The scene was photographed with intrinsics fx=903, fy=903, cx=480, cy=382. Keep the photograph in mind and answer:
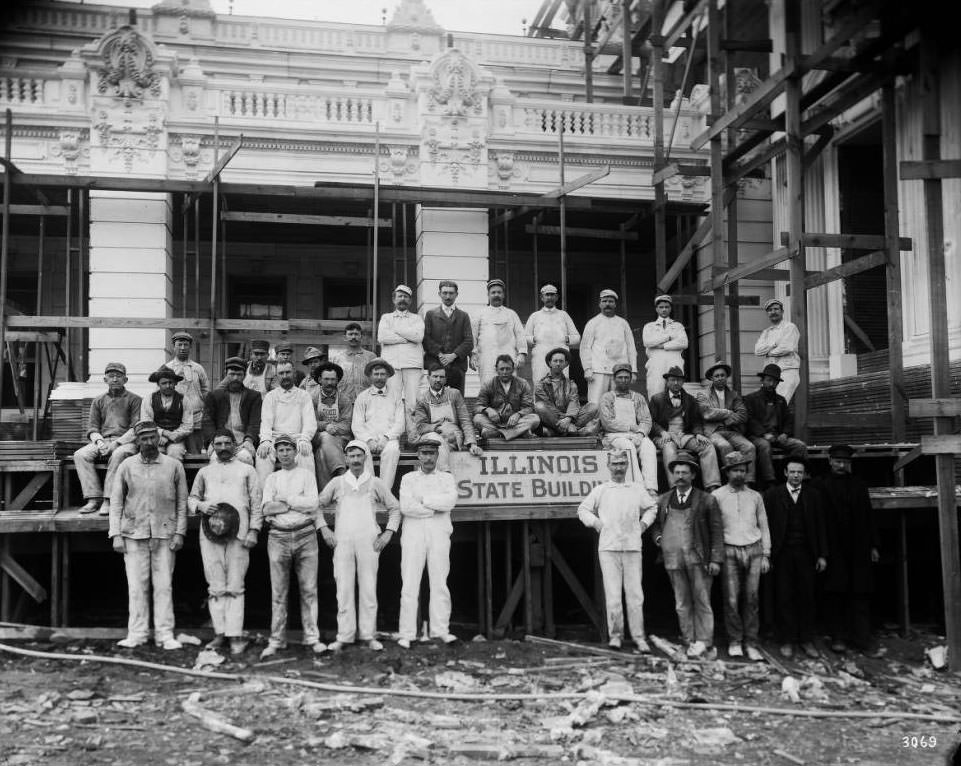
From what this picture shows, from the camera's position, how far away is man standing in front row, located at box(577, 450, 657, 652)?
381 inches

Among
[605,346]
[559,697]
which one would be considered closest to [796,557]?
[559,697]

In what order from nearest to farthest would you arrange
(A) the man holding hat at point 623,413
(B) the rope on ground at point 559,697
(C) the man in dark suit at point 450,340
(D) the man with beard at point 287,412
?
(B) the rope on ground at point 559,697 → (D) the man with beard at point 287,412 → (A) the man holding hat at point 623,413 → (C) the man in dark suit at point 450,340

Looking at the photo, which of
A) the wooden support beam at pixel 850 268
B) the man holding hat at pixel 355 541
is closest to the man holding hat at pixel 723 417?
the wooden support beam at pixel 850 268

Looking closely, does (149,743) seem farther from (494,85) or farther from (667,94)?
(667,94)

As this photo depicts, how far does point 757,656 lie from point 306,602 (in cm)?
480

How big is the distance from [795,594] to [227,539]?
20.3 ft

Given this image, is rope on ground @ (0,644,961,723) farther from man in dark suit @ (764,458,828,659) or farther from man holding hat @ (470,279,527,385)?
man holding hat @ (470,279,527,385)

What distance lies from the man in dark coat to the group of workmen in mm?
25

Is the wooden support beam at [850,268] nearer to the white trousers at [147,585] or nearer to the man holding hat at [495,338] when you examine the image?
the man holding hat at [495,338]

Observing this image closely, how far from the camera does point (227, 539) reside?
9359 millimetres

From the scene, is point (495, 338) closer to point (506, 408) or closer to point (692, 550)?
point (506, 408)

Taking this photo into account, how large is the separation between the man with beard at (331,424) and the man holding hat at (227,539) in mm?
1043

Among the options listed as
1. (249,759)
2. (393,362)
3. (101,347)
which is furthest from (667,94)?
(249,759)

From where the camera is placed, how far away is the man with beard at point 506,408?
11.1 meters
